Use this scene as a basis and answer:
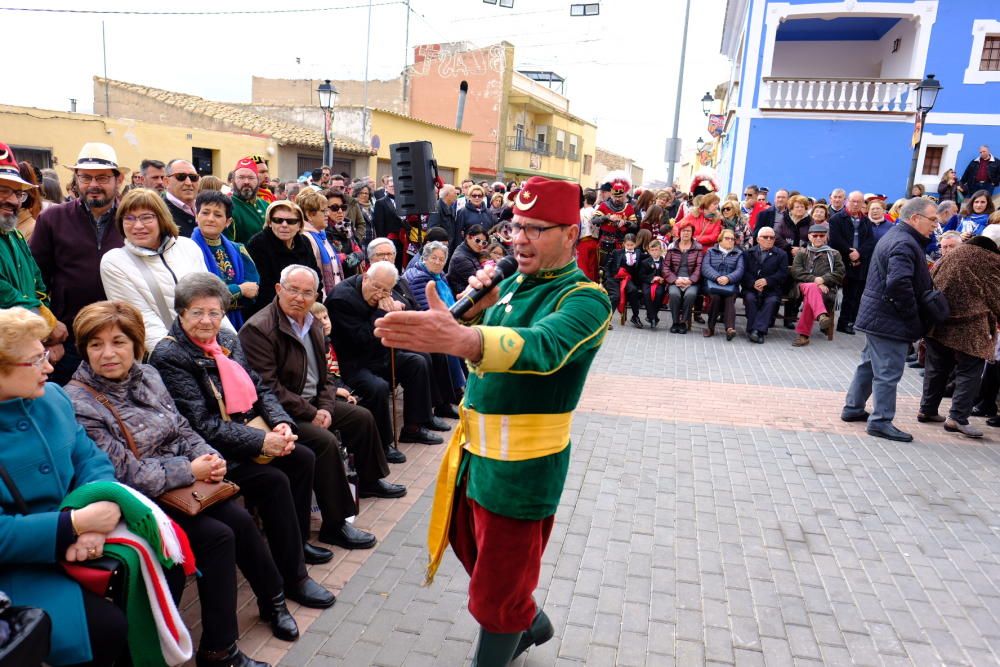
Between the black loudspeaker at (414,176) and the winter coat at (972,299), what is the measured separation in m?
5.11

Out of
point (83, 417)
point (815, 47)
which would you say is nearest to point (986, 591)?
point (83, 417)

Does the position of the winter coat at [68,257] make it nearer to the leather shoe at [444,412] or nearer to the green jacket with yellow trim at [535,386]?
the green jacket with yellow trim at [535,386]

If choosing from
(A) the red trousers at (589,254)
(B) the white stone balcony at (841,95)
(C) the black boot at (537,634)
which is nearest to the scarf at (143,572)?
(C) the black boot at (537,634)

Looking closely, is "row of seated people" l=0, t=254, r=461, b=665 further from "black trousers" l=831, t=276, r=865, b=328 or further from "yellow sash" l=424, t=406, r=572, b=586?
"black trousers" l=831, t=276, r=865, b=328

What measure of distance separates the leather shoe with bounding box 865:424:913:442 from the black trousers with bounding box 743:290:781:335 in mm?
4165

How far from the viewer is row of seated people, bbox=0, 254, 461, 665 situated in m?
2.37

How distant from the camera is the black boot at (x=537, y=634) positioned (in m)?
3.00

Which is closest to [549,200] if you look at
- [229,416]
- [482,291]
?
[482,291]

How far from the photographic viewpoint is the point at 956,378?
6.50 meters

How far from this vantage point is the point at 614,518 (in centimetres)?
452

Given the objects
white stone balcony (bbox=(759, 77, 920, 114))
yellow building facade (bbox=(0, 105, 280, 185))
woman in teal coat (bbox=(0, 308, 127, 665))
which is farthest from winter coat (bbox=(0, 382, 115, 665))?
white stone balcony (bbox=(759, 77, 920, 114))

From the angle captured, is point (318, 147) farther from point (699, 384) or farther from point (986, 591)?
point (986, 591)

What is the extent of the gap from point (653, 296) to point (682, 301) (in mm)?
473

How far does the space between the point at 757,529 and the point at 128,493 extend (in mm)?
3762
